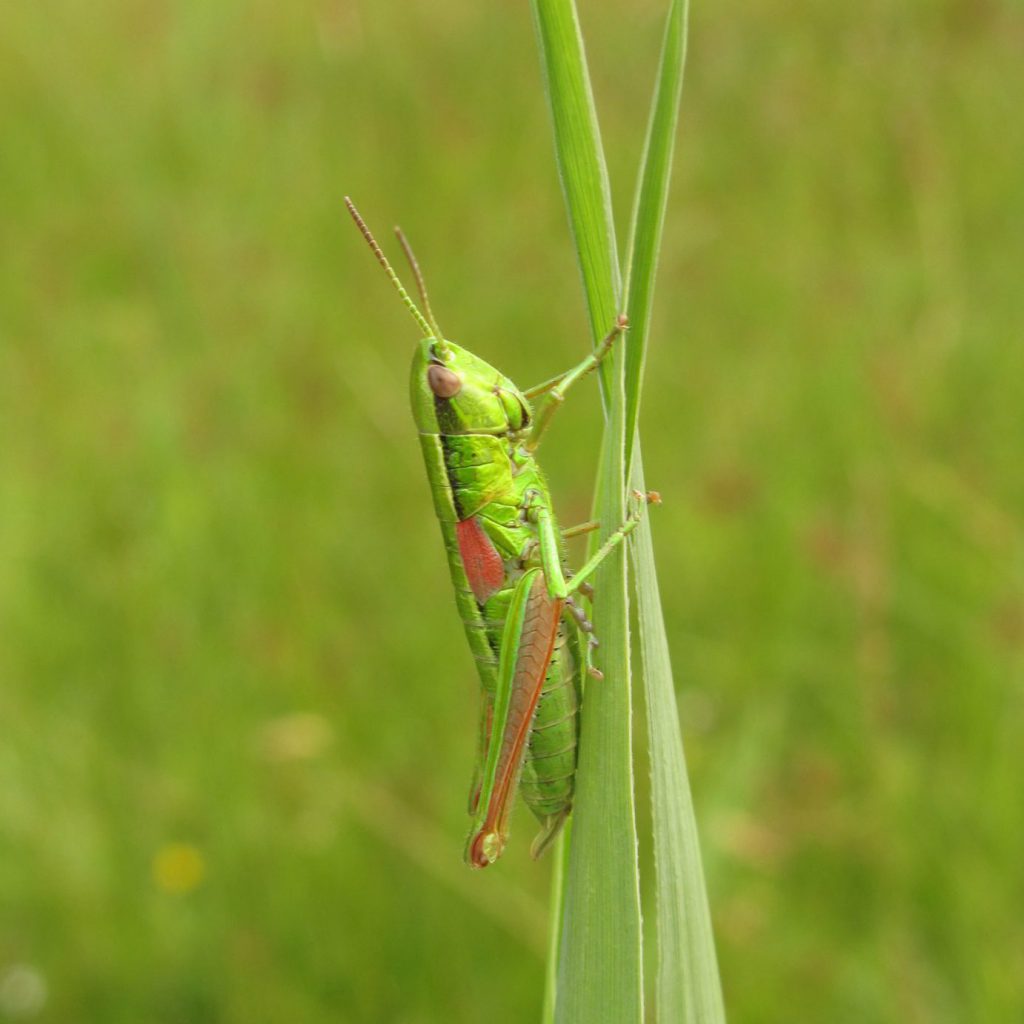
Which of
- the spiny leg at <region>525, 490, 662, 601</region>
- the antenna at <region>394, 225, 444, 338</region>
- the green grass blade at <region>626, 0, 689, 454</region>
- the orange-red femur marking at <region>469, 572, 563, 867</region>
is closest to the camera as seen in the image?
the green grass blade at <region>626, 0, 689, 454</region>

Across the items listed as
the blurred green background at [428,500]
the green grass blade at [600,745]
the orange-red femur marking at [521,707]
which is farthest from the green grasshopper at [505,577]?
the blurred green background at [428,500]

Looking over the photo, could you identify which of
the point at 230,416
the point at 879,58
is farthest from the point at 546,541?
the point at 879,58

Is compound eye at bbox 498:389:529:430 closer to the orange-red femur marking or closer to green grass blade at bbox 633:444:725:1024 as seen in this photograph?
the orange-red femur marking

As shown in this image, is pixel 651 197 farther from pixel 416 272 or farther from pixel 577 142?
pixel 416 272

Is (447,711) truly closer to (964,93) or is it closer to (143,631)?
(143,631)

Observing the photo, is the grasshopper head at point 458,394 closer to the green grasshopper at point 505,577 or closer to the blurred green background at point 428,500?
the green grasshopper at point 505,577

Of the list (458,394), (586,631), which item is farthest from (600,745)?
(458,394)

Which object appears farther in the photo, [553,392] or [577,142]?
[553,392]

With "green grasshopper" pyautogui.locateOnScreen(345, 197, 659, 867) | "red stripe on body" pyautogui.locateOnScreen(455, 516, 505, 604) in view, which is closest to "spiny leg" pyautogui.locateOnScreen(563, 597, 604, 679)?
"green grasshopper" pyautogui.locateOnScreen(345, 197, 659, 867)
